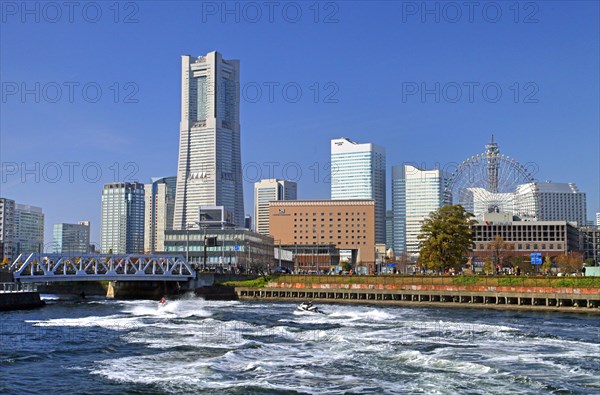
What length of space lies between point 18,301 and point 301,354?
191ft

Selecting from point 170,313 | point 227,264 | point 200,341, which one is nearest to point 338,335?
point 200,341

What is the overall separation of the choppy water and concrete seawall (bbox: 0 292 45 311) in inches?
280

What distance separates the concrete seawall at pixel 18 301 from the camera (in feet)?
305

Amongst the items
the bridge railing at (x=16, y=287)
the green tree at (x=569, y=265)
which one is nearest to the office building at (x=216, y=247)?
the green tree at (x=569, y=265)

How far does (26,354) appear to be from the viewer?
5381 cm

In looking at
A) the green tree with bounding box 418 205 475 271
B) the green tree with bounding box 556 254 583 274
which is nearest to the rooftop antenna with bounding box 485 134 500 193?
the green tree with bounding box 556 254 583 274

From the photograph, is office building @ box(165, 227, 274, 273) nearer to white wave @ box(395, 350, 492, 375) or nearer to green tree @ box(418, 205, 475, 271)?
green tree @ box(418, 205, 475, 271)

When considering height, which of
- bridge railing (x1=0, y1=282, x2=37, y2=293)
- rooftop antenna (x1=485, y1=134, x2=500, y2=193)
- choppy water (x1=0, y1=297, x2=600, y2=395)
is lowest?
choppy water (x1=0, y1=297, x2=600, y2=395)

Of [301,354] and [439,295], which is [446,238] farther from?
[301,354]

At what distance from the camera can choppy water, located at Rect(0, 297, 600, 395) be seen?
4122 cm

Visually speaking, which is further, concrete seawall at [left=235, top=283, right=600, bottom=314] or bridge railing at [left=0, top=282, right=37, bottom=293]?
bridge railing at [left=0, top=282, right=37, bottom=293]

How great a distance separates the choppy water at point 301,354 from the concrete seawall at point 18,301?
710 cm

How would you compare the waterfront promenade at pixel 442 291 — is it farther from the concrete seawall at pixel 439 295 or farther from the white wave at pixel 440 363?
the white wave at pixel 440 363

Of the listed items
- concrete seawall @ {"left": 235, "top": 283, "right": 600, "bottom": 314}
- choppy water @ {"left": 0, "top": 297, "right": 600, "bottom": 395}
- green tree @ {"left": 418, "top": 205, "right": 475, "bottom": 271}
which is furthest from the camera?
green tree @ {"left": 418, "top": 205, "right": 475, "bottom": 271}
